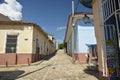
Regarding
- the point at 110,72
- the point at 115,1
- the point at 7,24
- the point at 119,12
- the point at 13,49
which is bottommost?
the point at 110,72

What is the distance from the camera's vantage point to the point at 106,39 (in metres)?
6.63

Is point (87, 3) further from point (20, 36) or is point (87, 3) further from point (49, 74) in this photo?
point (20, 36)

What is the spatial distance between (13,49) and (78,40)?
8.48 metres

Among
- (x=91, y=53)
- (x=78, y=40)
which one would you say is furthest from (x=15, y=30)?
(x=91, y=53)

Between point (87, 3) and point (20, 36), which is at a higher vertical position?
point (87, 3)

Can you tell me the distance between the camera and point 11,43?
57.3ft

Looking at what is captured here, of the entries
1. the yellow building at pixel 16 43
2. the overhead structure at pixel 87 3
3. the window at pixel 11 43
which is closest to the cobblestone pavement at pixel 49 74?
the yellow building at pixel 16 43

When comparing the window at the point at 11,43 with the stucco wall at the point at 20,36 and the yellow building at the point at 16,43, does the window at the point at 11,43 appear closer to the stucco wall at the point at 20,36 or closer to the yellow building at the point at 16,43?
the yellow building at the point at 16,43

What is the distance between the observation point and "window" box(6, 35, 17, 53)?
1731cm

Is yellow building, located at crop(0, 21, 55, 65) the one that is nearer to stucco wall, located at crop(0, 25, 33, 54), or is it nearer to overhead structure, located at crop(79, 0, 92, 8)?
stucco wall, located at crop(0, 25, 33, 54)

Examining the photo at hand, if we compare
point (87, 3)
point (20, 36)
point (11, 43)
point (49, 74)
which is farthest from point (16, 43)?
point (87, 3)

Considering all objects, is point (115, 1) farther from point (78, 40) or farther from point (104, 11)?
point (78, 40)

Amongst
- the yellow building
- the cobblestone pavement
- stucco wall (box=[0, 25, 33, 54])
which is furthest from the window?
the cobblestone pavement

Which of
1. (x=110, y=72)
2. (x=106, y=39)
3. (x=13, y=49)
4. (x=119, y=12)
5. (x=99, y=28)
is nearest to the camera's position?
(x=119, y=12)
